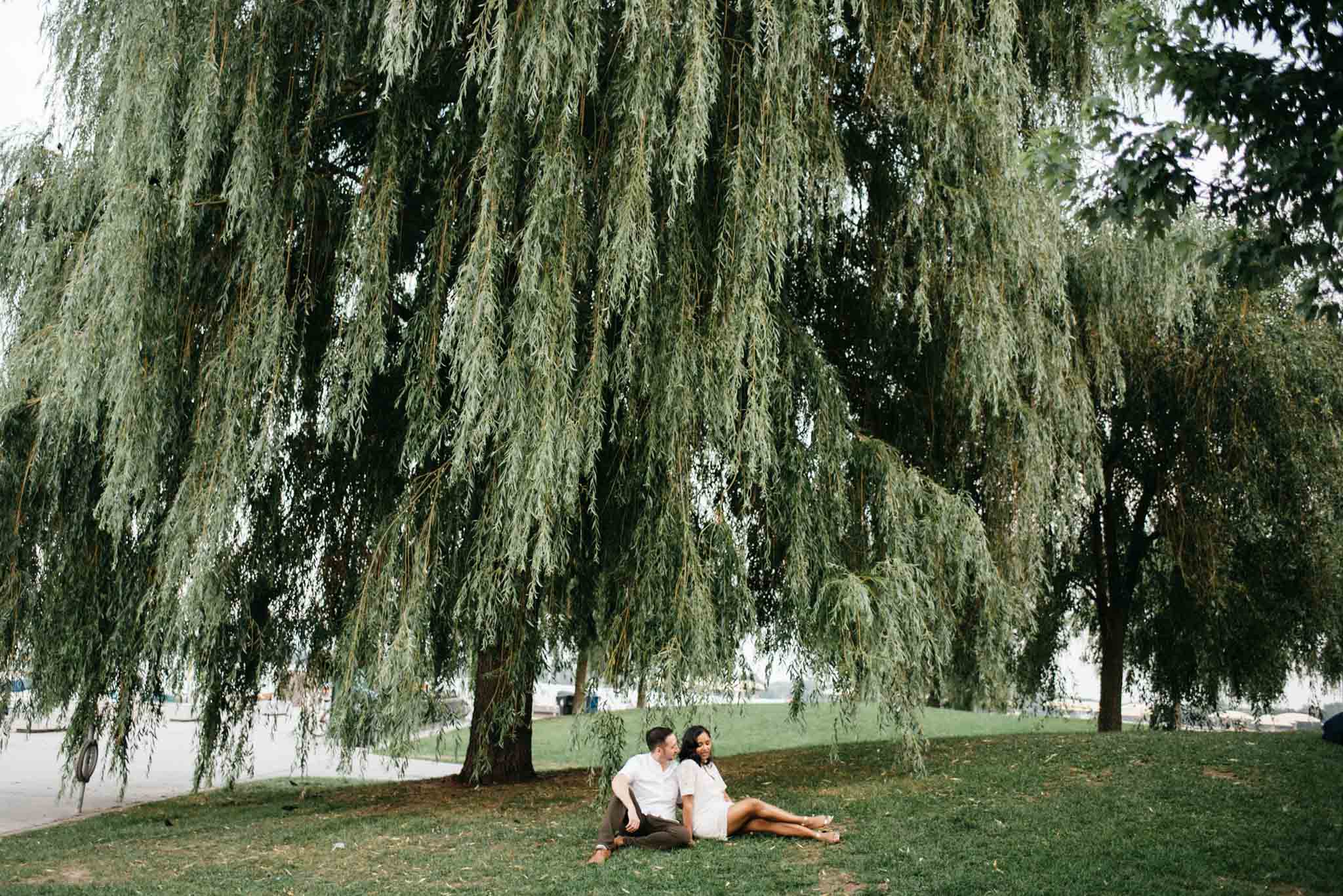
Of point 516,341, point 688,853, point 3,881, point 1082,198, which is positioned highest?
point 1082,198

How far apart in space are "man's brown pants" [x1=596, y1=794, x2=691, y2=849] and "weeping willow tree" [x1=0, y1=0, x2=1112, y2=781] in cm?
86

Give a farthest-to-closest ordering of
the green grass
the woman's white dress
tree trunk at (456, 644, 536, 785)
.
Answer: the green grass, tree trunk at (456, 644, 536, 785), the woman's white dress

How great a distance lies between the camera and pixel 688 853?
7.19 m

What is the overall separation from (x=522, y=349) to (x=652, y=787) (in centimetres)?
317

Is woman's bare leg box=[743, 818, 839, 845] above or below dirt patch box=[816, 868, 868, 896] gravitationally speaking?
above

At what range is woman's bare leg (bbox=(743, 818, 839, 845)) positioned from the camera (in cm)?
719

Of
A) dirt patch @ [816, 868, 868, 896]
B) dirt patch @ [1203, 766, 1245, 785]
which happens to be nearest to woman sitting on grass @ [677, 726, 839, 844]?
dirt patch @ [816, 868, 868, 896]

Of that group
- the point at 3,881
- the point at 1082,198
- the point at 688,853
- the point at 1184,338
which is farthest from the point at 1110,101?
the point at 3,881

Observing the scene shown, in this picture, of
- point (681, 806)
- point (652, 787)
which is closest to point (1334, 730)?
point (681, 806)

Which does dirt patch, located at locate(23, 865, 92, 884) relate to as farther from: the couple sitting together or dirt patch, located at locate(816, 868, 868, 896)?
dirt patch, located at locate(816, 868, 868, 896)

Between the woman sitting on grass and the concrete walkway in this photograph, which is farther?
the concrete walkway

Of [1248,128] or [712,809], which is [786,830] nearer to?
[712,809]

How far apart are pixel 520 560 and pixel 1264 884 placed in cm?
485

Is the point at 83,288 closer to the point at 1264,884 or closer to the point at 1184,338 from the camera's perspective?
the point at 1264,884
